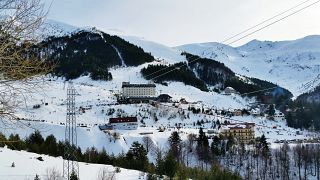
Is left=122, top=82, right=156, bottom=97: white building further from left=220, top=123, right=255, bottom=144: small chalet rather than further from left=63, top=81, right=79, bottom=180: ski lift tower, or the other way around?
left=63, top=81, right=79, bottom=180: ski lift tower

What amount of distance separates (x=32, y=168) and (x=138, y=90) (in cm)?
11803

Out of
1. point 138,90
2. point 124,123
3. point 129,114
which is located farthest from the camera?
point 138,90

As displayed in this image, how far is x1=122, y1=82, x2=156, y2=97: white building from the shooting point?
148 m

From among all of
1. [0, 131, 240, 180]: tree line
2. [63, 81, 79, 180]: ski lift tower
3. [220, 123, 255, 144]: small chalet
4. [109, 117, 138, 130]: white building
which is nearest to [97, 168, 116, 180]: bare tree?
[63, 81, 79, 180]: ski lift tower

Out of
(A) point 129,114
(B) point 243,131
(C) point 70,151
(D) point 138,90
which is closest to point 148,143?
(B) point 243,131

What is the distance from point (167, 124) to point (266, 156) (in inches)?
1525

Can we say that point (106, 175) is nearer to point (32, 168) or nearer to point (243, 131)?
point (32, 168)

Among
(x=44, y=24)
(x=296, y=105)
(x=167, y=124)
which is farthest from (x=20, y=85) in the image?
(x=296, y=105)

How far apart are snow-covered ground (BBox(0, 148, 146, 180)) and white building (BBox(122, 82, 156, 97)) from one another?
109m

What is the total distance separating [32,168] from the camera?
1280 inches

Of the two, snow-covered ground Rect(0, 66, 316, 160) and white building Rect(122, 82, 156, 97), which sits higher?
white building Rect(122, 82, 156, 97)

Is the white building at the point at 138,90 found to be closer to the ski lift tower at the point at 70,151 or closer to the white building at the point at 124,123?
the white building at the point at 124,123

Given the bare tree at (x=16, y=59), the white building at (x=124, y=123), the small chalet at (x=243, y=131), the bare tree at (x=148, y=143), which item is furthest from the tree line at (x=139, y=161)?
the small chalet at (x=243, y=131)

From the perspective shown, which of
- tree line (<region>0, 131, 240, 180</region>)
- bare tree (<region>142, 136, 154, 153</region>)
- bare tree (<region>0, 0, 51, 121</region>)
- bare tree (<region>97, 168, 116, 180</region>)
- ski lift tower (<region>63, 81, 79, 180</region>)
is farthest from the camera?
bare tree (<region>142, 136, 154, 153</region>)
